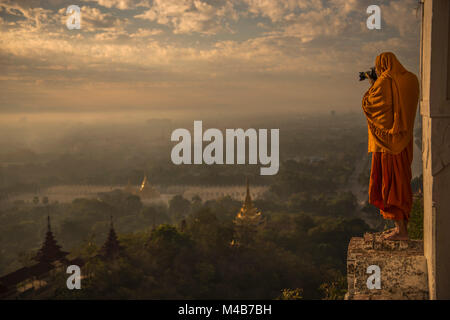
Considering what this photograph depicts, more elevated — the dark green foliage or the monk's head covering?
the monk's head covering

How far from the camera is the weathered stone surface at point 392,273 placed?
151 inches

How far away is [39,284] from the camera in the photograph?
50.9ft

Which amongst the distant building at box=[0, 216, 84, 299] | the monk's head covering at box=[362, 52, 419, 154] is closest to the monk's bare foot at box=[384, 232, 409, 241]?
the monk's head covering at box=[362, 52, 419, 154]

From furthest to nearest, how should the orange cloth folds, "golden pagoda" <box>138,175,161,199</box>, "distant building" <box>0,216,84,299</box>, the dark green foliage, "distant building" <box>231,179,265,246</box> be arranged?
"golden pagoda" <box>138,175,161,199</box>, "distant building" <box>231,179,265,246</box>, "distant building" <box>0,216,84,299</box>, the dark green foliage, the orange cloth folds

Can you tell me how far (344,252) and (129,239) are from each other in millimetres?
12146

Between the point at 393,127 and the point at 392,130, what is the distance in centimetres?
3

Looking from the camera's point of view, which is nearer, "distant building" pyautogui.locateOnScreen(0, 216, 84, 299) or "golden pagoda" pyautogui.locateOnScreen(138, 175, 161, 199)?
"distant building" pyautogui.locateOnScreen(0, 216, 84, 299)

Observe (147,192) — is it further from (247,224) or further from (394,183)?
(394,183)

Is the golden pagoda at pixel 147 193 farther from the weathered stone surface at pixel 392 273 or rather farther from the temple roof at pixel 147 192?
the weathered stone surface at pixel 392 273

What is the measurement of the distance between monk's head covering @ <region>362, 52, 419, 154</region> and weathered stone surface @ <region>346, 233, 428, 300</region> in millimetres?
1082

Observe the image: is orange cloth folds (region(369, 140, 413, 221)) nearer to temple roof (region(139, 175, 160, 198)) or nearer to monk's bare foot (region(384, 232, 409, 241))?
monk's bare foot (region(384, 232, 409, 241))

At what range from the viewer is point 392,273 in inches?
155

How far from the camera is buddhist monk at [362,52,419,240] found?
407 cm

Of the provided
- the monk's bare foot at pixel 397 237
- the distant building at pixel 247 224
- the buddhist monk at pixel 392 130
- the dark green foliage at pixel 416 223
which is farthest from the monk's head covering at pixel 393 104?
the distant building at pixel 247 224
